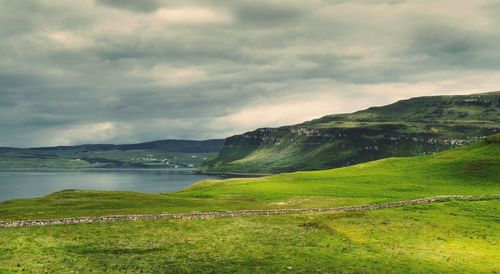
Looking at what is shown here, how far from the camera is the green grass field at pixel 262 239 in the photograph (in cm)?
4319

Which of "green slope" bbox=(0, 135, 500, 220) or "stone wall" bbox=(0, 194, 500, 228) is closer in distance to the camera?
"stone wall" bbox=(0, 194, 500, 228)

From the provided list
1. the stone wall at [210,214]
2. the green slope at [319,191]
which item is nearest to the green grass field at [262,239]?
the green slope at [319,191]

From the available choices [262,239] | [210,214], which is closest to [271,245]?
[262,239]

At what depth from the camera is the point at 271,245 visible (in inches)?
2067

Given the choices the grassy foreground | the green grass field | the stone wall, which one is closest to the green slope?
the green grass field

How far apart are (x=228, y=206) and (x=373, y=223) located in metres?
29.2

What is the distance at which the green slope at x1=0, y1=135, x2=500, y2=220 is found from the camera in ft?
276

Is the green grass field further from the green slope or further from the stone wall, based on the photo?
the stone wall

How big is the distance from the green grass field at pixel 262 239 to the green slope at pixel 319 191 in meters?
0.62

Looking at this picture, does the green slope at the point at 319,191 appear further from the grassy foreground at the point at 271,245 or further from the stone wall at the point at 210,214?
the grassy foreground at the point at 271,245

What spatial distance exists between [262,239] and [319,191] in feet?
195

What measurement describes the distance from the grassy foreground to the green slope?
623 inches

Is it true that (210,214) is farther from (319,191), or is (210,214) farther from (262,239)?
(319,191)

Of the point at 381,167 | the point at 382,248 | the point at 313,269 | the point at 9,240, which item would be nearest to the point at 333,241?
the point at 382,248
